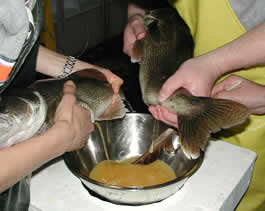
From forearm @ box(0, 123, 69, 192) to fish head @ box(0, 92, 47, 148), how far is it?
0.15 ft

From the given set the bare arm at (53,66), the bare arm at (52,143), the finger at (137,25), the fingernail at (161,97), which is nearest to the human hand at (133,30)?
the finger at (137,25)

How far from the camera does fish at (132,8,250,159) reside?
0.79 meters

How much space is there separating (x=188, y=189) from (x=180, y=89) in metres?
0.30

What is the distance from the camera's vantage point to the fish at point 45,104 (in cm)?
72

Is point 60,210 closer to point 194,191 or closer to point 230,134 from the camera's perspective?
point 194,191

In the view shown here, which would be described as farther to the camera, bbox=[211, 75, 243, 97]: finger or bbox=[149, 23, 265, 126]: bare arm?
bbox=[211, 75, 243, 97]: finger

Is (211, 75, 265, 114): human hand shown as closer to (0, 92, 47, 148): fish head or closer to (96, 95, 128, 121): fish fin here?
(96, 95, 128, 121): fish fin

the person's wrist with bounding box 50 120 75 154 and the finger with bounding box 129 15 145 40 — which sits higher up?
the finger with bounding box 129 15 145 40

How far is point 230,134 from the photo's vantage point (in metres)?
1.15

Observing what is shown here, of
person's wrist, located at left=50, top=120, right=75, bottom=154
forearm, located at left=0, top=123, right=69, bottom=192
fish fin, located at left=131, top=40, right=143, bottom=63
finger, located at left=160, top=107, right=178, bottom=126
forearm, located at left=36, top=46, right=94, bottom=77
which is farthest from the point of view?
fish fin, located at left=131, top=40, right=143, bottom=63

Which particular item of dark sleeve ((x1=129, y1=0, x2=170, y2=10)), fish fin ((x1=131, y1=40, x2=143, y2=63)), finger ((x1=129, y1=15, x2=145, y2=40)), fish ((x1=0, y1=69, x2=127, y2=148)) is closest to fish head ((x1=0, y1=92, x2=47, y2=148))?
fish ((x1=0, y1=69, x2=127, y2=148))

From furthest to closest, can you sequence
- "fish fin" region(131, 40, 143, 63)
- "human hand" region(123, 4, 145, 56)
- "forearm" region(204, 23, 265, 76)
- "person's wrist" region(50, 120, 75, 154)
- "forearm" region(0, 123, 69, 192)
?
1. "human hand" region(123, 4, 145, 56)
2. "fish fin" region(131, 40, 143, 63)
3. "forearm" region(204, 23, 265, 76)
4. "person's wrist" region(50, 120, 75, 154)
5. "forearm" region(0, 123, 69, 192)

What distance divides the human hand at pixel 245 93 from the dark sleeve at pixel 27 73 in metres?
0.62

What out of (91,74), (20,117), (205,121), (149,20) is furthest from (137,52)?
(20,117)
